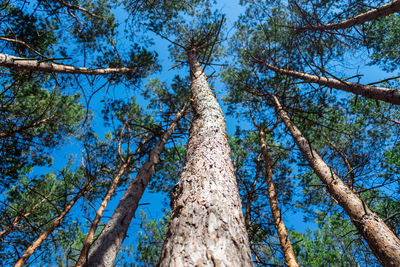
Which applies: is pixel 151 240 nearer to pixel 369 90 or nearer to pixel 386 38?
pixel 369 90

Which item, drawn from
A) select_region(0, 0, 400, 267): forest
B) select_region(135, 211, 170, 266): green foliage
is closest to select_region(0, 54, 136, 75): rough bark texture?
select_region(0, 0, 400, 267): forest

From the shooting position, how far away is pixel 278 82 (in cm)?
683

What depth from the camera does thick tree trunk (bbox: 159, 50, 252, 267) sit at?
103 cm

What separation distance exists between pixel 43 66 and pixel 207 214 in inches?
163

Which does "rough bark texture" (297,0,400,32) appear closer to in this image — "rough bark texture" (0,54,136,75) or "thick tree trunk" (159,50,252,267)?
"thick tree trunk" (159,50,252,267)

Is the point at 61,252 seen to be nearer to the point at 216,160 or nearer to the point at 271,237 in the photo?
the point at 271,237

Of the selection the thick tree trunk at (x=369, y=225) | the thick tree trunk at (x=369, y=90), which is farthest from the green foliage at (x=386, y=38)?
the thick tree trunk at (x=369, y=225)

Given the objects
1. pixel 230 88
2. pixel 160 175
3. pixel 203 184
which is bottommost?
pixel 203 184

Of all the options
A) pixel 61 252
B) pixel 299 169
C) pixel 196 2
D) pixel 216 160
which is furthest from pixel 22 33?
pixel 299 169

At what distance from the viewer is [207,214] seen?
1273mm

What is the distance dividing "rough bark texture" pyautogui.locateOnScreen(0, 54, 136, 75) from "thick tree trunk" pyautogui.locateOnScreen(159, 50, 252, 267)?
8.00 ft

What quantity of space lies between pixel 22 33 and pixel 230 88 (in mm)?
6396

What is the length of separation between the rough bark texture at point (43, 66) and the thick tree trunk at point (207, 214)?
8.00ft

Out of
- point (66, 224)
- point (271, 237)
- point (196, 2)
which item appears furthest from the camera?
point (66, 224)
